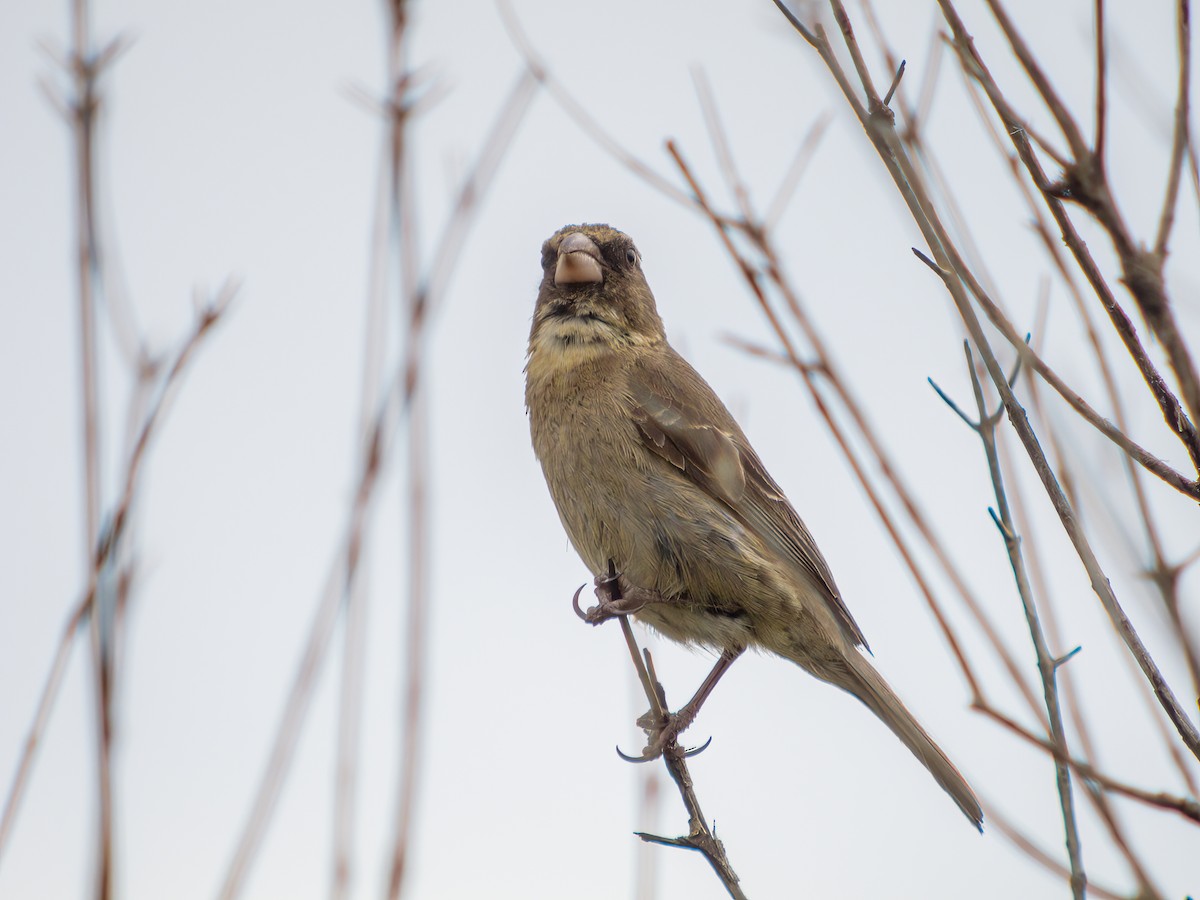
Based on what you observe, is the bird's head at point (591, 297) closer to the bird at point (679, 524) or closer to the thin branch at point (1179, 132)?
the bird at point (679, 524)

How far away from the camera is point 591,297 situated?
5422 mm

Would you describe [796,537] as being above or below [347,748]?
above

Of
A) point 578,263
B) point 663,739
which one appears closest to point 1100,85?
point 663,739

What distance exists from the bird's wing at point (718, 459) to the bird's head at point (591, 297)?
0.77 feet

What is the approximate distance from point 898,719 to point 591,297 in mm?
2176

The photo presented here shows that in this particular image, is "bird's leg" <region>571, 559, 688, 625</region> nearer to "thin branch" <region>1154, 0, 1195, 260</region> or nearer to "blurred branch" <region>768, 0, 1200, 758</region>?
"blurred branch" <region>768, 0, 1200, 758</region>

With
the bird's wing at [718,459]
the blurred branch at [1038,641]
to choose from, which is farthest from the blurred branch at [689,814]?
the bird's wing at [718,459]

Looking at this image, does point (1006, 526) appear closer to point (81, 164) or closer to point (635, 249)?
point (81, 164)

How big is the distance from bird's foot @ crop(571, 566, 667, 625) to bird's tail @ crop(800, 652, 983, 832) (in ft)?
2.78

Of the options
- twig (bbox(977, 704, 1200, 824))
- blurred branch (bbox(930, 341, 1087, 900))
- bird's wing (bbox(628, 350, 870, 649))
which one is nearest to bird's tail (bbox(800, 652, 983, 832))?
bird's wing (bbox(628, 350, 870, 649))

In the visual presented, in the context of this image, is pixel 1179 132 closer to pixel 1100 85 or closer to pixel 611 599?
pixel 1100 85

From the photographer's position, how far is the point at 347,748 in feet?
7.66

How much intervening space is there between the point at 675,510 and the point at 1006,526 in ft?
8.70

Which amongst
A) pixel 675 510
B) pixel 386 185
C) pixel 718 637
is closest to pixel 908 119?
pixel 386 185
